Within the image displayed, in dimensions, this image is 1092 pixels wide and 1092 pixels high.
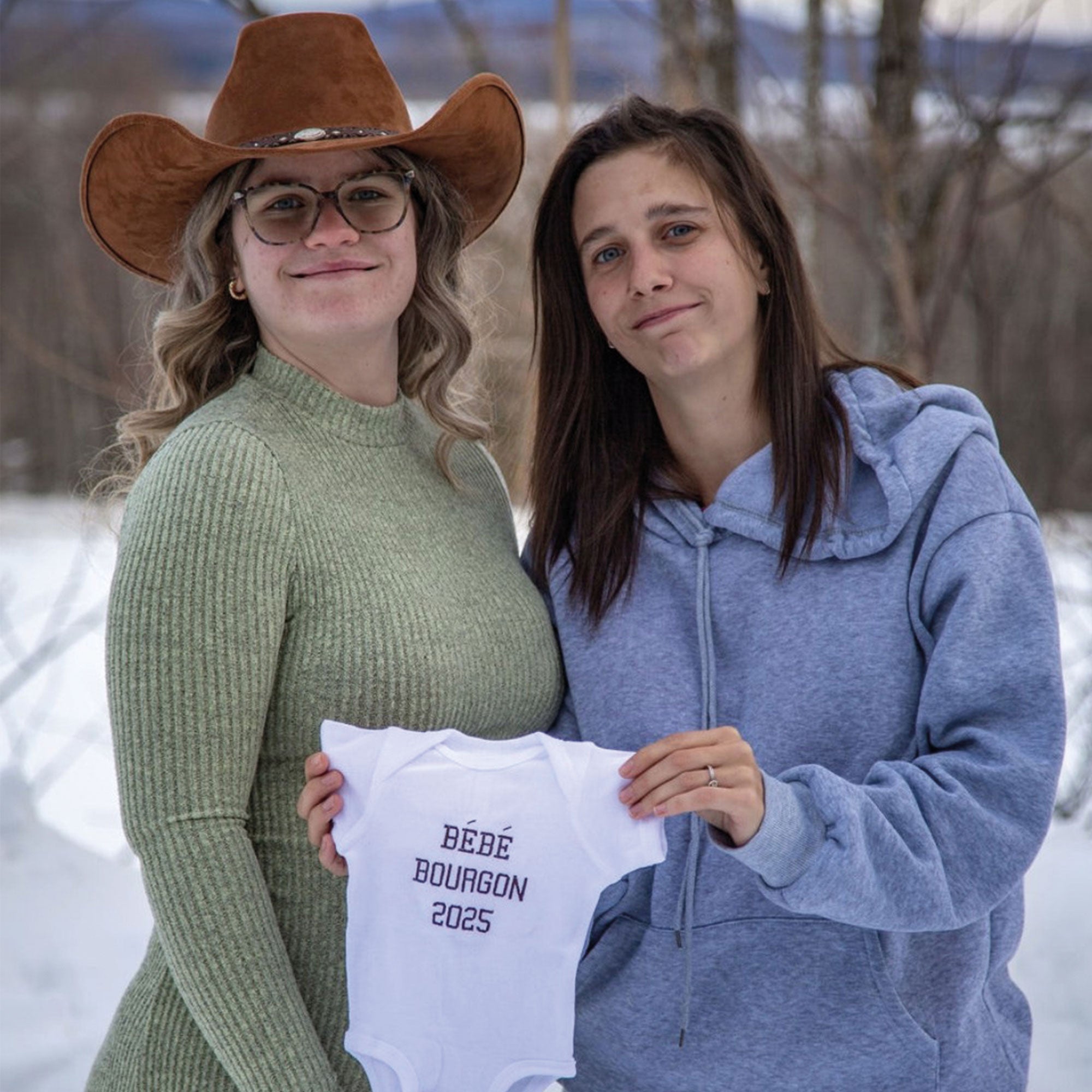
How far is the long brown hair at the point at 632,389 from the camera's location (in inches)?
81.2

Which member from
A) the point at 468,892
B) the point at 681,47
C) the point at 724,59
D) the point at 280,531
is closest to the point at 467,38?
the point at 681,47

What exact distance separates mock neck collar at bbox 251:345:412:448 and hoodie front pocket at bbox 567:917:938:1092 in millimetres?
953

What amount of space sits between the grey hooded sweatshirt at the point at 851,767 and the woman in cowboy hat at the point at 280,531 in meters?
0.34

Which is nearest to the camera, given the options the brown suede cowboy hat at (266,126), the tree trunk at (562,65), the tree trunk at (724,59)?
the brown suede cowboy hat at (266,126)

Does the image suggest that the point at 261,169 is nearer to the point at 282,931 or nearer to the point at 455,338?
the point at 455,338

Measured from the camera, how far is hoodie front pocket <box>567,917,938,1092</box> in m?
1.84

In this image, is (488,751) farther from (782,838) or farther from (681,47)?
(681,47)

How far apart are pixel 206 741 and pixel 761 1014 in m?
0.96

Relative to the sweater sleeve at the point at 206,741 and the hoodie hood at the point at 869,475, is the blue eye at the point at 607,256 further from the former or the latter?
the sweater sleeve at the point at 206,741

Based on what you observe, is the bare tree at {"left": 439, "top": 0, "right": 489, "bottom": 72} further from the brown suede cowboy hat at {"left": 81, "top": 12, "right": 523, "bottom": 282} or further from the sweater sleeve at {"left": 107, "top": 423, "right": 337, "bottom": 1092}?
the sweater sleeve at {"left": 107, "top": 423, "right": 337, "bottom": 1092}

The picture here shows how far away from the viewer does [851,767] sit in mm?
1894

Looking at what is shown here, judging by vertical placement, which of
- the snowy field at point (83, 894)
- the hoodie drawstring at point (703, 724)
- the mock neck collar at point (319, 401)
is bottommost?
the snowy field at point (83, 894)

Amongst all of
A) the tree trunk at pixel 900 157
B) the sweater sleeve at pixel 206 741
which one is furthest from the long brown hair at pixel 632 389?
the tree trunk at pixel 900 157

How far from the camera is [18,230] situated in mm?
14969
